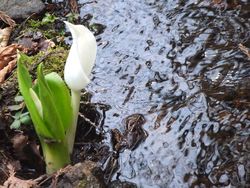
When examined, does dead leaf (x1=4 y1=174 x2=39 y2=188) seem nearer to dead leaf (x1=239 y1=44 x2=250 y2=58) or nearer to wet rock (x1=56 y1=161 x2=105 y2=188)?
wet rock (x1=56 y1=161 x2=105 y2=188)

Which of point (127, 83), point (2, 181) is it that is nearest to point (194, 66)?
point (127, 83)

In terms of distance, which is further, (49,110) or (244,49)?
(244,49)

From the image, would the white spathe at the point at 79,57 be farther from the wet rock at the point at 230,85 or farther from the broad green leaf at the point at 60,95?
the wet rock at the point at 230,85

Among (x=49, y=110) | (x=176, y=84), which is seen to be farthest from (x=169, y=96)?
(x=49, y=110)

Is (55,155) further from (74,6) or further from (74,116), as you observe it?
(74,6)

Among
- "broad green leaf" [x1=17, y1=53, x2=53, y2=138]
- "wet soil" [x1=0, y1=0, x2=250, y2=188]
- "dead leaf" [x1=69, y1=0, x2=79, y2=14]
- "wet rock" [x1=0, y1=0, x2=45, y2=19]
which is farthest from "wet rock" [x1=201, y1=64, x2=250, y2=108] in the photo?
"wet rock" [x1=0, y1=0, x2=45, y2=19]

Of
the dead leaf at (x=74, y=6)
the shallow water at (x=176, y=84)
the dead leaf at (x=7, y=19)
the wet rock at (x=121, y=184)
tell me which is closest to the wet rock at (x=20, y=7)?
the dead leaf at (x=7, y=19)
